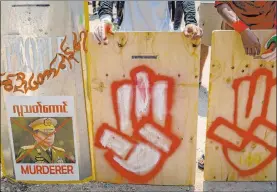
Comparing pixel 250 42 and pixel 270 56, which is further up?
pixel 250 42

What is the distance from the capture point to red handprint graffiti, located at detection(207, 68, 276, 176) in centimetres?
312

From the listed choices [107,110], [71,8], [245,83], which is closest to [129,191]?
[107,110]

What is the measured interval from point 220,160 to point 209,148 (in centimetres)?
14

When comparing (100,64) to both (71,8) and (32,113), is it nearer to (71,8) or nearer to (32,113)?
(71,8)

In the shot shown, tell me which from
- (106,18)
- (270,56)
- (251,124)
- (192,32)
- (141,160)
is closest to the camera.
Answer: (192,32)

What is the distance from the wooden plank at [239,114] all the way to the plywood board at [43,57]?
998mm

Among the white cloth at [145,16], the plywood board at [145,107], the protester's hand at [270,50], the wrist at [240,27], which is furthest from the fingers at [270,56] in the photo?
the white cloth at [145,16]

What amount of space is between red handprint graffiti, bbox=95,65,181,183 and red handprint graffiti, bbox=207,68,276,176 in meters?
0.37

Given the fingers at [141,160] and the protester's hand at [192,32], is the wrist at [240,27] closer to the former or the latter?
the protester's hand at [192,32]

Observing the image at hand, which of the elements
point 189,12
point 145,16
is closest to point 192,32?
point 189,12

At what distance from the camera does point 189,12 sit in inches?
125

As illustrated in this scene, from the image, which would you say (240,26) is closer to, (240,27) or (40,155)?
(240,27)

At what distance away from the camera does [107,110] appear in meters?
3.23

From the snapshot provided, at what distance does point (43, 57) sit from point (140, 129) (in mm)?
906
